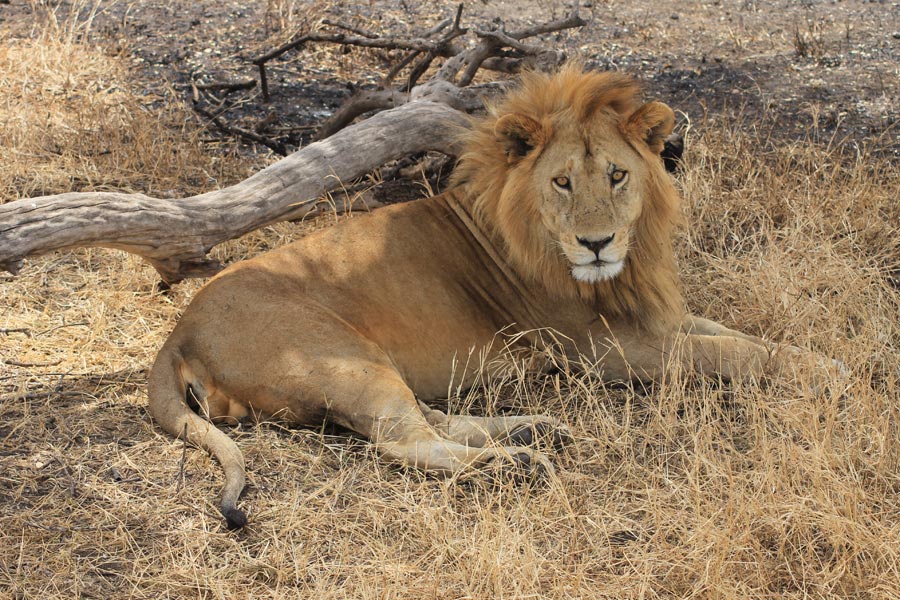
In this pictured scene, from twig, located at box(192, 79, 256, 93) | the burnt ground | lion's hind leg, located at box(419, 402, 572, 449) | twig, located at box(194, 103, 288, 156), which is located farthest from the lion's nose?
twig, located at box(192, 79, 256, 93)

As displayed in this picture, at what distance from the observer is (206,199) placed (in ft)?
13.6

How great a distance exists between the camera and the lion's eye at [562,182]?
3.62m

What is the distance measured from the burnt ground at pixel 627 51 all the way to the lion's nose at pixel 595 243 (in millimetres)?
2649

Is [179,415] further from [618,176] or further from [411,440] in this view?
[618,176]

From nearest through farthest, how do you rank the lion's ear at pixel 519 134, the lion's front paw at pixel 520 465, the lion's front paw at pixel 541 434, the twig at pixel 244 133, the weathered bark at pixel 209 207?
1. the lion's front paw at pixel 520 465
2. the lion's front paw at pixel 541 434
3. the weathered bark at pixel 209 207
4. the lion's ear at pixel 519 134
5. the twig at pixel 244 133

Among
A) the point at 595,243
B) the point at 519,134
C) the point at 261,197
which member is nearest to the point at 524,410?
the point at 595,243

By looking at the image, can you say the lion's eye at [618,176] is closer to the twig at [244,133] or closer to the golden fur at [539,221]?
the golden fur at [539,221]

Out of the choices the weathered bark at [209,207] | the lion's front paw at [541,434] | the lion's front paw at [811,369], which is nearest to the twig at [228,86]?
the weathered bark at [209,207]

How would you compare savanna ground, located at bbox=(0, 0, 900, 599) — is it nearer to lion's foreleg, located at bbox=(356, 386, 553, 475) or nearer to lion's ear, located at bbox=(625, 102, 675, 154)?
lion's foreleg, located at bbox=(356, 386, 553, 475)

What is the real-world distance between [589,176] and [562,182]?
101 millimetres

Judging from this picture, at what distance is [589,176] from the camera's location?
3.59 meters

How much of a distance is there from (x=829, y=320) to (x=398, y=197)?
2295 mm

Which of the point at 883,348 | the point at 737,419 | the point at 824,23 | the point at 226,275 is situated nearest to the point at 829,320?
the point at 883,348

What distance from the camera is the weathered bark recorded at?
3543 mm
